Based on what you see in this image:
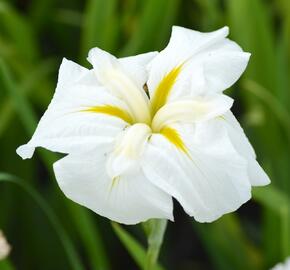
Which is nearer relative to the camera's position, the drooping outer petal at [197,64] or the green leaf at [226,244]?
the drooping outer petal at [197,64]

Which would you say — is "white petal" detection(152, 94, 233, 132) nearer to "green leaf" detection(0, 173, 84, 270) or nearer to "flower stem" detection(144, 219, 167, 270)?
"flower stem" detection(144, 219, 167, 270)

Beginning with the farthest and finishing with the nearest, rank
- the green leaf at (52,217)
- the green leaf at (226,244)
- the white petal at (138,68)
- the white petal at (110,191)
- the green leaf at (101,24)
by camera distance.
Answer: the green leaf at (101,24) < the green leaf at (226,244) < the green leaf at (52,217) < the white petal at (138,68) < the white petal at (110,191)

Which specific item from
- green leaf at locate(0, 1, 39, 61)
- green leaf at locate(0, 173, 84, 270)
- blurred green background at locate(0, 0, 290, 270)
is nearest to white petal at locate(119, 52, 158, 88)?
green leaf at locate(0, 173, 84, 270)

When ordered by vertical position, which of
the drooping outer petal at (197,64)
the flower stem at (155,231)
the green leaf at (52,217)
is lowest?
the green leaf at (52,217)

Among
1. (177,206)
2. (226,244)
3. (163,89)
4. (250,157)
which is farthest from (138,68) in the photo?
(177,206)

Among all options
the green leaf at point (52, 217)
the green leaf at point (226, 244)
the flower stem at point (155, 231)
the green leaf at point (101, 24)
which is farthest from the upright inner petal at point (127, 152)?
the green leaf at point (101, 24)

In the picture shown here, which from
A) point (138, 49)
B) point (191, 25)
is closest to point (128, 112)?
point (138, 49)

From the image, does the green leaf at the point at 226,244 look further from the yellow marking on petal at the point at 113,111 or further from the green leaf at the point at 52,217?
the yellow marking on petal at the point at 113,111

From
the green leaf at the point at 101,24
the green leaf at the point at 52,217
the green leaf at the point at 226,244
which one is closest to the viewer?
the green leaf at the point at 52,217
